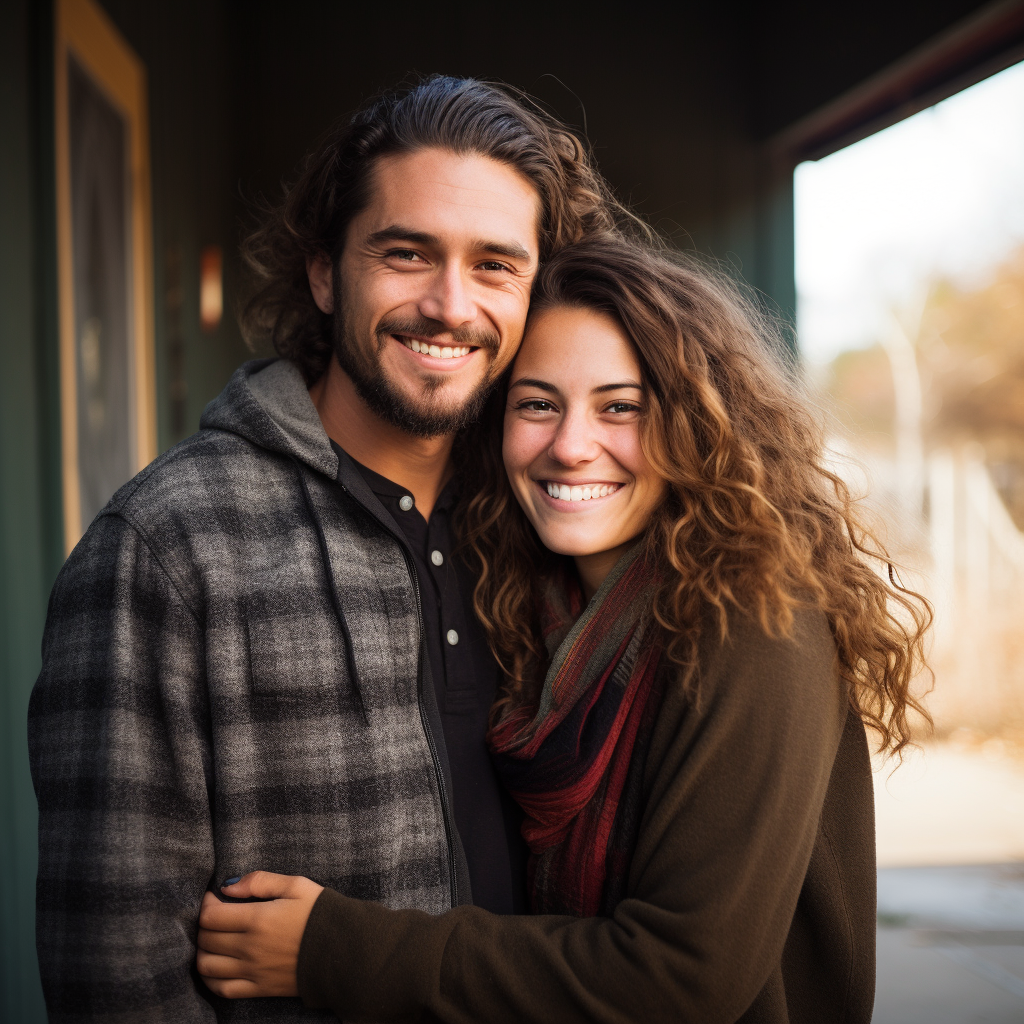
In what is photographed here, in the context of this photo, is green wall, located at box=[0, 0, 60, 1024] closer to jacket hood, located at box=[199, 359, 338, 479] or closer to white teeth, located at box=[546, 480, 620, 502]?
jacket hood, located at box=[199, 359, 338, 479]

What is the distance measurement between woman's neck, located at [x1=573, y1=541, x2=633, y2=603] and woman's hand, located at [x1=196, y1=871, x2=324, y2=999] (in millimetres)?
669

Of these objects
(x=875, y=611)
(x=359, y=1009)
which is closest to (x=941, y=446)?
(x=875, y=611)

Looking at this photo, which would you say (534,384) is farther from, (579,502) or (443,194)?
(443,194)

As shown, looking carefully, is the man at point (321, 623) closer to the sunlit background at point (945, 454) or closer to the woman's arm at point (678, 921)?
the woman's arm at point (678, 921)

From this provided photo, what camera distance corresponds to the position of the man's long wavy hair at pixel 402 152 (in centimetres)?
160

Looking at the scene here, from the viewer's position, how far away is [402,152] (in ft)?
5.20

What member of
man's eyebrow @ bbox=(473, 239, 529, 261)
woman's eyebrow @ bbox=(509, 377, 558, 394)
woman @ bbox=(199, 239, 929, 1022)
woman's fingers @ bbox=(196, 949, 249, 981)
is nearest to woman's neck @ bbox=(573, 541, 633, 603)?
woman @ bbox=(199, 239, 929, 1022)

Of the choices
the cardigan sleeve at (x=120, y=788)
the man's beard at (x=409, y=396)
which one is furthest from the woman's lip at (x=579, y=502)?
the cardigan sleeve at (x=120, y=788)

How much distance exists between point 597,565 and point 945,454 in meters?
8.02

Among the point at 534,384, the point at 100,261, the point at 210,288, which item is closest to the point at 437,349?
the point at 534,384

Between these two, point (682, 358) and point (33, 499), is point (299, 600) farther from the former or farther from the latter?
point (33, 499)

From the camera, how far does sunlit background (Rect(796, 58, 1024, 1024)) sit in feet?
10.6

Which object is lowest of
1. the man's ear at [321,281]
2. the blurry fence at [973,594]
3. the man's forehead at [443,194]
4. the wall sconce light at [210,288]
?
the blurry fence at [973,594]

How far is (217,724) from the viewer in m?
1.24
